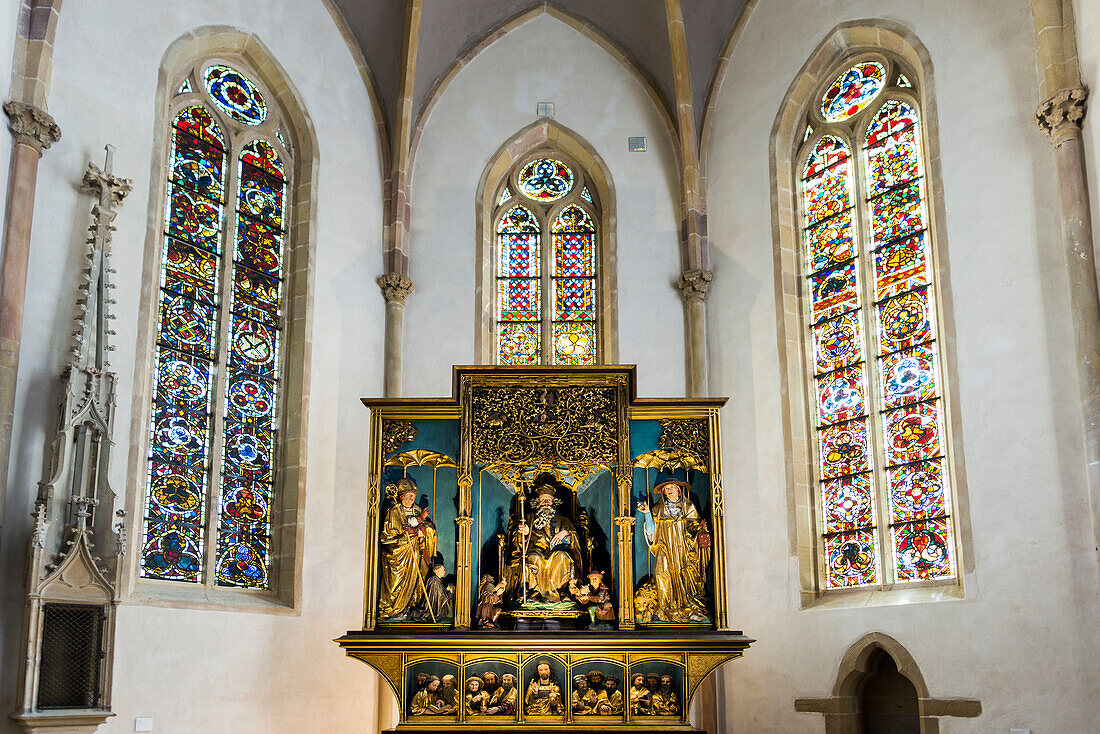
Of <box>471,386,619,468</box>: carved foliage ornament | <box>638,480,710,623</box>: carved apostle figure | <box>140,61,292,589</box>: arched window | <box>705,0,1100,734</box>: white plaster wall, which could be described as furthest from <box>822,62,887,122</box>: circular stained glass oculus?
<box>140,61,292,589</box>: arched window

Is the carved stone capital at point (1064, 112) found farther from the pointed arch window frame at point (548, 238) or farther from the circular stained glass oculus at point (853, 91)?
the pointed arch window frame at point (548, 238)

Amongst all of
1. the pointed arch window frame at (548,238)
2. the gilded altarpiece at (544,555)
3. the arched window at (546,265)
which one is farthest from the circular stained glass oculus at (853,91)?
the gilded altarpiece at (544,555)

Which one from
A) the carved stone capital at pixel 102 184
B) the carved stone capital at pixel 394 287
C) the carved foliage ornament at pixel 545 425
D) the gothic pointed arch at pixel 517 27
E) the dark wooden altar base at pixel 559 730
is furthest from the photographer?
the gothic pointed arch at pixel 517 27

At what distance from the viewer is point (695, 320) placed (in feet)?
46.3

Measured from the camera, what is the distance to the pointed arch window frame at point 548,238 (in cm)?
1473

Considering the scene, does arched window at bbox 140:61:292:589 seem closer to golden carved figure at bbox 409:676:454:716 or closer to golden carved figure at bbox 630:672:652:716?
golden carved figure at bbox 409:676:454:716

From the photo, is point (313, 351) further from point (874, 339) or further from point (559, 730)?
point (874, 339)

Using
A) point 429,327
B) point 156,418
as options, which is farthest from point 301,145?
point 156,418

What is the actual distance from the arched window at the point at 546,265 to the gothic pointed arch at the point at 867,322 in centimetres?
262

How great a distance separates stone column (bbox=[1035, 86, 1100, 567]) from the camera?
31.8ft

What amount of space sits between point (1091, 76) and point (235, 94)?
8.95 m

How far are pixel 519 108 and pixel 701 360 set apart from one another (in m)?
4.17

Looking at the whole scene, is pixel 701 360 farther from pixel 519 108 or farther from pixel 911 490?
pixel 519 108

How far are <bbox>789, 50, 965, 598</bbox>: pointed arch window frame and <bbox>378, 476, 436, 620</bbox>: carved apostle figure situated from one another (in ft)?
13.9
